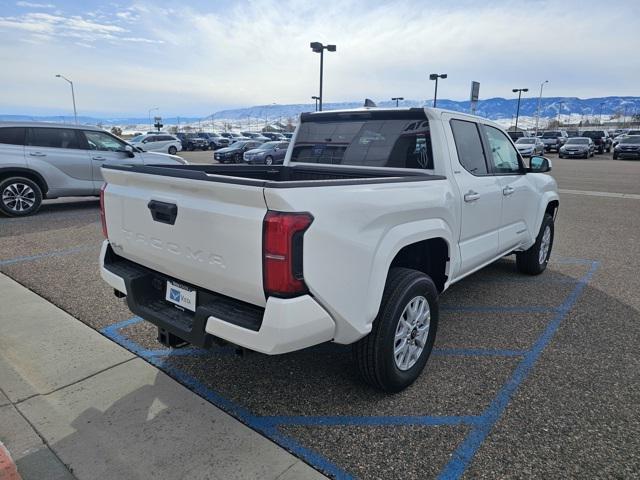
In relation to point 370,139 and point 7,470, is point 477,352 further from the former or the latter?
point 7,470

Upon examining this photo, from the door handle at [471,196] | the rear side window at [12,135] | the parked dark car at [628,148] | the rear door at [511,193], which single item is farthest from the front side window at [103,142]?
the parked dark car at [628,148]

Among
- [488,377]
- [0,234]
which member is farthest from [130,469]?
[0,234]

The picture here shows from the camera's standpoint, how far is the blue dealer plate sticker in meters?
2.66

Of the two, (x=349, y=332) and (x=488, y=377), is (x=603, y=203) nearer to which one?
(x=488, y=377)

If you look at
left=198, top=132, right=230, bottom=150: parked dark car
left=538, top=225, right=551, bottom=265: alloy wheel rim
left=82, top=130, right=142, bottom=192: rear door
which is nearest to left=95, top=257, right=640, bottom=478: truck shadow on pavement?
left=538, top=225, right=551, bottom=265: alloy wheel rim

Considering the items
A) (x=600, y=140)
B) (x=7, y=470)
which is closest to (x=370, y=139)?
(x=7, y=470)

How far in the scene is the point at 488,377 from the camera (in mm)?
3258

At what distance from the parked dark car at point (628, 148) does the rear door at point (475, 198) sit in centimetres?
3238

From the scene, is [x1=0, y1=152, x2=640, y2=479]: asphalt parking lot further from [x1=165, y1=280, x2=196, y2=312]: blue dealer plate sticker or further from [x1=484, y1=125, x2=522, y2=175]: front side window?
[x1=484, y1=125, x2=522, y2=175]: front side window

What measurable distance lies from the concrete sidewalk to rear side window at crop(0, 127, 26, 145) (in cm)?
679

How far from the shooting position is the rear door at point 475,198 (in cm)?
370

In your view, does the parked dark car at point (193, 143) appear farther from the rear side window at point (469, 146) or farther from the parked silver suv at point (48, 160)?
the rear side window at point (469, 146)

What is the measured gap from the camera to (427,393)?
305 centimetres

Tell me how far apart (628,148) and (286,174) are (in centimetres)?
3360
